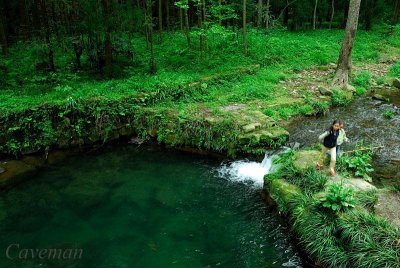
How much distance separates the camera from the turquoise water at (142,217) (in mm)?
7137

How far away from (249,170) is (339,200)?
3.53m

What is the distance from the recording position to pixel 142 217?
845 cm

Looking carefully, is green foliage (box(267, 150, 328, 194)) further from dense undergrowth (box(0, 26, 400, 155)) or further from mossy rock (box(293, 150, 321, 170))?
dense undergrowth (box(0, 26, 400, 155))

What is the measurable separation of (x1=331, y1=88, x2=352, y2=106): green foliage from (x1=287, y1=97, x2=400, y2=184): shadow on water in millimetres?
238

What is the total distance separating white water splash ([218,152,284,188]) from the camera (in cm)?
962

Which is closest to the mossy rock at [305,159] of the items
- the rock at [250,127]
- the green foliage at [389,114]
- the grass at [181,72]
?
the rock at [250,127]

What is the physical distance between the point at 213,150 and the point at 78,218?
457cm

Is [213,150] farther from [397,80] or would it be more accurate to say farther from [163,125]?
[397,80]

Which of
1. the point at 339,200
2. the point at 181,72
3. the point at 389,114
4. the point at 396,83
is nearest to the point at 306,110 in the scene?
the point at 389,114

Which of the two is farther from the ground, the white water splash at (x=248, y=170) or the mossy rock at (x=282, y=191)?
the mossy rock at (x=282, y=191)

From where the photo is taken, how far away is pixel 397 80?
15406mm

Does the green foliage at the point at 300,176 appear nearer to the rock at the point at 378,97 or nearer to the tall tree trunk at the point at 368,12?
the rock at the point at 378,97

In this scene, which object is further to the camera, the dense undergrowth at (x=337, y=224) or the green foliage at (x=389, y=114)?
the green foliage at (x=389, y=114)

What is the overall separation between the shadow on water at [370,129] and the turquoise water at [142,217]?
3306 mm
